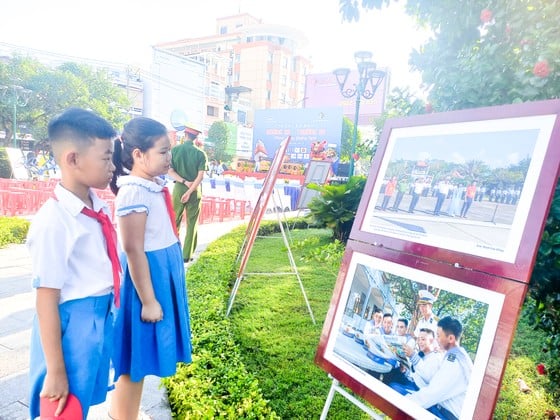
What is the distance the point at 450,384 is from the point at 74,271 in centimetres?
135

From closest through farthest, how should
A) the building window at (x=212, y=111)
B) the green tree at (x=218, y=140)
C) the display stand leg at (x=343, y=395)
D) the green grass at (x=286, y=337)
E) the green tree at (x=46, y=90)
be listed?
1. the display stand leg at (x=343, y=395)
2. the green grass at (x=286, y=337)
3. the green tree at (x=46, y=90)
4. the green tree at (x=218, y=140)
5. the building window at (x=212, y=111)

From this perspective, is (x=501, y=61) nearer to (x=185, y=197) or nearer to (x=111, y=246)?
(x=111, y=246)

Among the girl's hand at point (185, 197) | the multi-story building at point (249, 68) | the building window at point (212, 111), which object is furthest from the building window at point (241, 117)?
the girl's hand at point (185, 197)

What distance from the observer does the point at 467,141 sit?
4.81 feet

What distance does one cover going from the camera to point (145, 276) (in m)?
1.73

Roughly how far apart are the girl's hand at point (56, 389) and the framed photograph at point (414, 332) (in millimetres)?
1015

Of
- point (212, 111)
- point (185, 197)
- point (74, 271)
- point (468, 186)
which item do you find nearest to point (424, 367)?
point (468, 186)

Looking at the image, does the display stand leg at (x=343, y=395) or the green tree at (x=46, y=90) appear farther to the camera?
the green tree at (x=46, y=90)

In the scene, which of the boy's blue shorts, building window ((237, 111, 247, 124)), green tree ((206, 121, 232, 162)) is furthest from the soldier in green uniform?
building window ((237, 111, 247, 124))

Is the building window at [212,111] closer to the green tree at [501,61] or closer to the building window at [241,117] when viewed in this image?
the building window at [241,117]

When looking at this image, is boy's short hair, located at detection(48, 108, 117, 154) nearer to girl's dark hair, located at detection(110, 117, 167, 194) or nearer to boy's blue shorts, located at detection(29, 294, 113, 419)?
girl's dark hair, located at detection(110, 117, 167, 194)

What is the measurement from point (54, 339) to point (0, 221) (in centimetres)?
585

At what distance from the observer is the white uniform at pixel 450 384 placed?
1209mm

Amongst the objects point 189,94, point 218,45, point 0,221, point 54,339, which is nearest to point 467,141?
point 54,339
